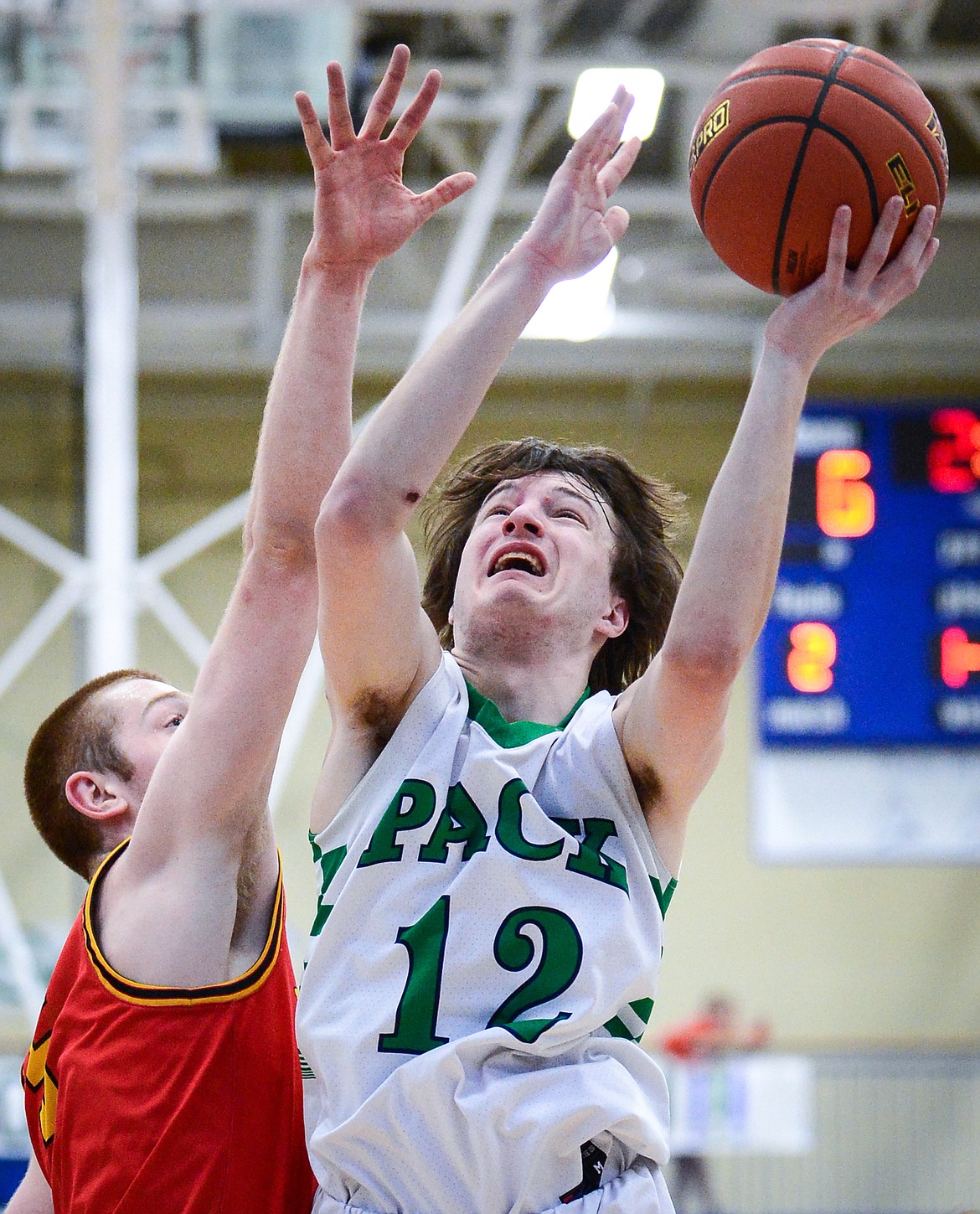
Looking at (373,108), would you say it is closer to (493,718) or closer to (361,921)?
(493,718)

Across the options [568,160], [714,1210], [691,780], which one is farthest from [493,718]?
[714,1210]

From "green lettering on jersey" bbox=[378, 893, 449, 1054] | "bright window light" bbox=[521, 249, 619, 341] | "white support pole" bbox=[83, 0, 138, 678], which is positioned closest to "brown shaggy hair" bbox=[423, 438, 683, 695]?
"green lettering on jersey" bbox=[378, 893, 449, 1054]

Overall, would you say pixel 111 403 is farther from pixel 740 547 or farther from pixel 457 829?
pixel 740 547

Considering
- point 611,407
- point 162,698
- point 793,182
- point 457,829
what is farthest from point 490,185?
point 457,829

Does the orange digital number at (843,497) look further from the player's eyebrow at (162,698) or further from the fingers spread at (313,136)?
the fingers spread at (313,136)

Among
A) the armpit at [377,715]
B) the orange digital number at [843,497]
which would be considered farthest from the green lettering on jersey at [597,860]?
the orange digital number at [843,497]

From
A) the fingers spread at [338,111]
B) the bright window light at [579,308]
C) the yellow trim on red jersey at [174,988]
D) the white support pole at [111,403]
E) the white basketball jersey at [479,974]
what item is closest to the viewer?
the white basketball jersey at [479,974]

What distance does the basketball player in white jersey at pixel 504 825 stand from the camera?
1.87 m

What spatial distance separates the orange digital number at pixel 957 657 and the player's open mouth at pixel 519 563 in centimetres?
551

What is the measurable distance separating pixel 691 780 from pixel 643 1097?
0.40m

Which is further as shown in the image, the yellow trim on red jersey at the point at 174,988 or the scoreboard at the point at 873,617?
the scoreboard at the point at 873,617

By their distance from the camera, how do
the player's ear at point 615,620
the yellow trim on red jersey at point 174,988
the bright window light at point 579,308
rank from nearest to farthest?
the yellow trim on red jersey at point 174,988, the player's ear at point 615,620, the bright window light at point 579,308

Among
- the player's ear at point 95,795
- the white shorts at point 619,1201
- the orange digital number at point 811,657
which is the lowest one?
the white shorts at point 619,1201

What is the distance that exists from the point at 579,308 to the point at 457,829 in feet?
24.1
